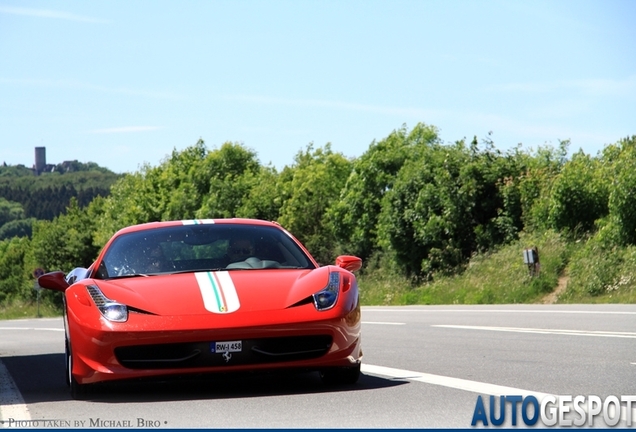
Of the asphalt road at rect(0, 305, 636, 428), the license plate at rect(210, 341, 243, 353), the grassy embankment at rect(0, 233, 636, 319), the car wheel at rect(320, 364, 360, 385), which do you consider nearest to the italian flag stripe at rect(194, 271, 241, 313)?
the license plate at rect(210, 341, 243, 353)

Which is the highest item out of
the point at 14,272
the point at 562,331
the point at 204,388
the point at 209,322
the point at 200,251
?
the point at 200,251

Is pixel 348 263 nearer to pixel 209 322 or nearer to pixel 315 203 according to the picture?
pixel 209 322

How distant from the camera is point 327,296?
27.9 feet

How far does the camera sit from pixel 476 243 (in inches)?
1774

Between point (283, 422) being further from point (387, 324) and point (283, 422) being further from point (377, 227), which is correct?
point (377, 227)

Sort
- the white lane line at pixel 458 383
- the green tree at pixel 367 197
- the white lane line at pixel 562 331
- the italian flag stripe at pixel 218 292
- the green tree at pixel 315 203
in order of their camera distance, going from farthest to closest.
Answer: the green tree at pixel 315 203 → the green tree at pixel 367 197 → the white lane line at pixel 562 331 → the italian flag stripe at pixel 218 292 → the white lane line at pixel 458 383

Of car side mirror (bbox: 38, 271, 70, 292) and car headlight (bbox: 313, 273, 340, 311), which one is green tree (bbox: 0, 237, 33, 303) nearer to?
car side mirror (bbox: 38, 271, 70, 292)

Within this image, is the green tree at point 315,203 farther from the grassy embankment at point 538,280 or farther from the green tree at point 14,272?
the green tree at point 14,272

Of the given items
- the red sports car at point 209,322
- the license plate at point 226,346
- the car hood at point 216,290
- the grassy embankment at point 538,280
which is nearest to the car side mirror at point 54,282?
the red sports car at point 209,322

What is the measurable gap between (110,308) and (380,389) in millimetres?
1989

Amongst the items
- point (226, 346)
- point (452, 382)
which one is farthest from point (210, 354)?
point (452, 382)

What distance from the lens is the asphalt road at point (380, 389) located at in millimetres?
6836

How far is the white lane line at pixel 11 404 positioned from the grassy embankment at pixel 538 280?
59.8 feet

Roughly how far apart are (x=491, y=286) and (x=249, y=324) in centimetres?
2853
